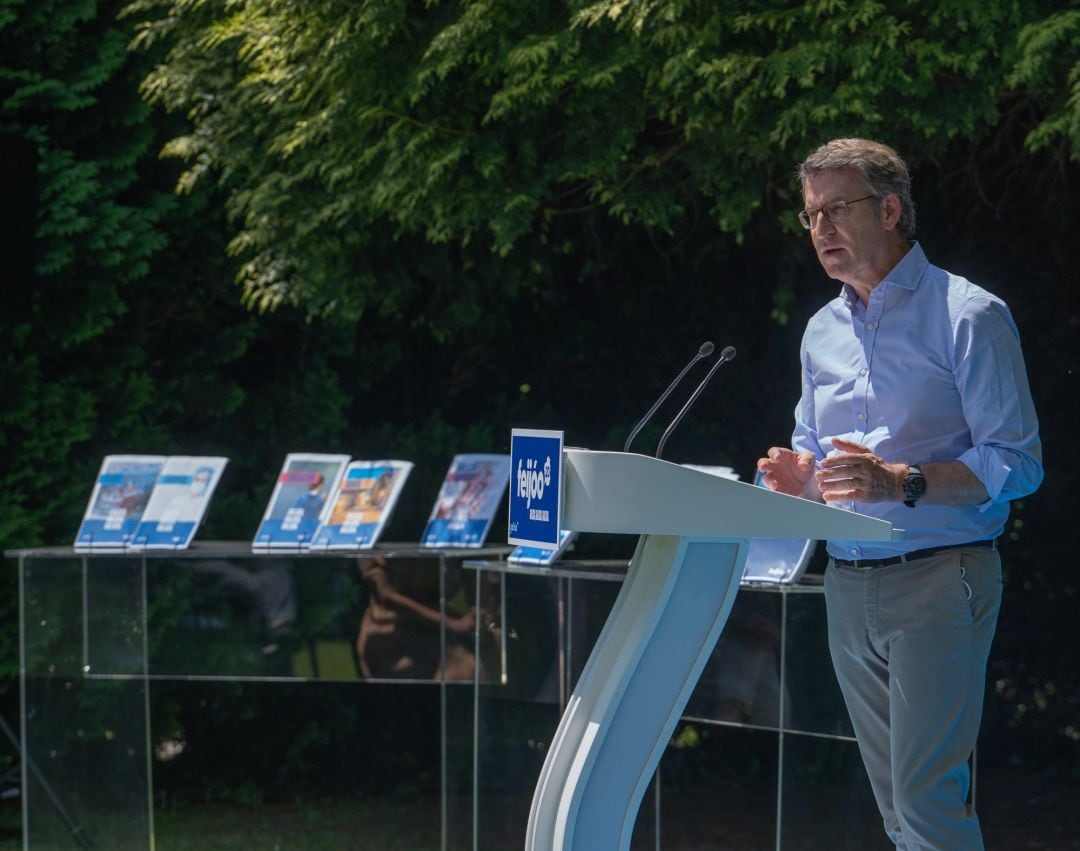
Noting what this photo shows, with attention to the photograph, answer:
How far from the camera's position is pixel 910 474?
2.77m

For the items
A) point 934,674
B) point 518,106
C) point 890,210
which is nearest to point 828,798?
point 934,674

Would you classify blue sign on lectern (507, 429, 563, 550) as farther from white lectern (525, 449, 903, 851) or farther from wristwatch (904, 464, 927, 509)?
wristwatch (904, 464, 927, 509)

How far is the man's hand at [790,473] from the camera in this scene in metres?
3.07

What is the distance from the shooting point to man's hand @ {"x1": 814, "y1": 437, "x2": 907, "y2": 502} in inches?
106

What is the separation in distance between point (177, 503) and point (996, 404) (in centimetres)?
375

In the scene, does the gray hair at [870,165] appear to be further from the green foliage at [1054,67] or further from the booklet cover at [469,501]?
the booklet cover at [469,501]

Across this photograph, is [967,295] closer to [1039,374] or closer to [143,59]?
[1039,374]

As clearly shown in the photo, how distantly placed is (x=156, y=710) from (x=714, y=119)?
3947 millimetres

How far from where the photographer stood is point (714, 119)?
16.2 feet

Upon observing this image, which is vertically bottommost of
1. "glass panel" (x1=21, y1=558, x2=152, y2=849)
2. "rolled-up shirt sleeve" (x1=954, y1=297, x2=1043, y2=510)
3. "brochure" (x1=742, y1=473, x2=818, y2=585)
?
"glass panel" (x1=21, y1=558, x2=152, y2=849)

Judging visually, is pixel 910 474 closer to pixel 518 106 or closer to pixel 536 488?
pixel 536 488

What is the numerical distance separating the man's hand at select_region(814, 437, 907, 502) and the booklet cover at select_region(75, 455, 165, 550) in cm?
373

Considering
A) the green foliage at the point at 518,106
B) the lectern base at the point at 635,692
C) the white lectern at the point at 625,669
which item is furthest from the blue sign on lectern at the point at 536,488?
Answer: the green foliage at the point at 518,106

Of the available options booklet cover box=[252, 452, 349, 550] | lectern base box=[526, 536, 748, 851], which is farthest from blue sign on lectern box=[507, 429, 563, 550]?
booklet cover box=[252, 452, 349, 550]
